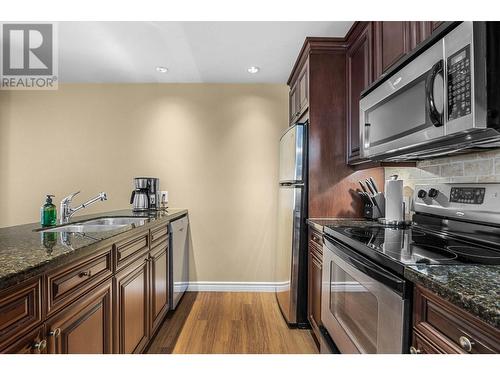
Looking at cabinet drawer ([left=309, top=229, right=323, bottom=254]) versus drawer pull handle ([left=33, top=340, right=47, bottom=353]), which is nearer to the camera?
drawer pull handle ([left=33, top=340, right=47, bottom=353])

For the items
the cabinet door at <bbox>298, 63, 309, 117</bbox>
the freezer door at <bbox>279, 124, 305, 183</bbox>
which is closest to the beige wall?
the cabinet door at <bbox>298, 63, 309, 117</bbox>

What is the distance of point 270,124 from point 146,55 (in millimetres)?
1416

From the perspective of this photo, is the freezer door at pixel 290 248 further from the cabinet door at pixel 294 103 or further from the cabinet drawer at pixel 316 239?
the cabinet door at pixel 294 103

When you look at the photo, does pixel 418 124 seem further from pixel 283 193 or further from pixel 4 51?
pixel 4 51

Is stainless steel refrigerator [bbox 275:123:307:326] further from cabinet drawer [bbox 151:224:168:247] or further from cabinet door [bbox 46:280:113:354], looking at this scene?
cabinet door [bbox 46:280:113:354]

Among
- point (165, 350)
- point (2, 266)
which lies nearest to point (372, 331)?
point (2, 266)

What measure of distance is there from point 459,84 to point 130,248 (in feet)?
5.52

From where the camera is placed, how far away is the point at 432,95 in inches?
43.2

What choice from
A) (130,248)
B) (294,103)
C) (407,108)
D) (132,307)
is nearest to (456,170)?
(407,108)

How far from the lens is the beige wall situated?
3.29 m

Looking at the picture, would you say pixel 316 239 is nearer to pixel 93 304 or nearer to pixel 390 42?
pixel 390 42

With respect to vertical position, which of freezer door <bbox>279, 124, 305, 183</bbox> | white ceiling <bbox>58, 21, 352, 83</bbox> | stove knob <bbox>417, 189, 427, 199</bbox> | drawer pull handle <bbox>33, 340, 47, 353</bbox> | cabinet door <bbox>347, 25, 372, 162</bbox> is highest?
white ceiling <bbox>58, 21, 352, 83</bbox>

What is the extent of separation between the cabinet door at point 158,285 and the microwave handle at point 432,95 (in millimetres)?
1825

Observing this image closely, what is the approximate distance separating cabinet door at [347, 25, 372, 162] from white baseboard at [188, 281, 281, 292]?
1.78m
